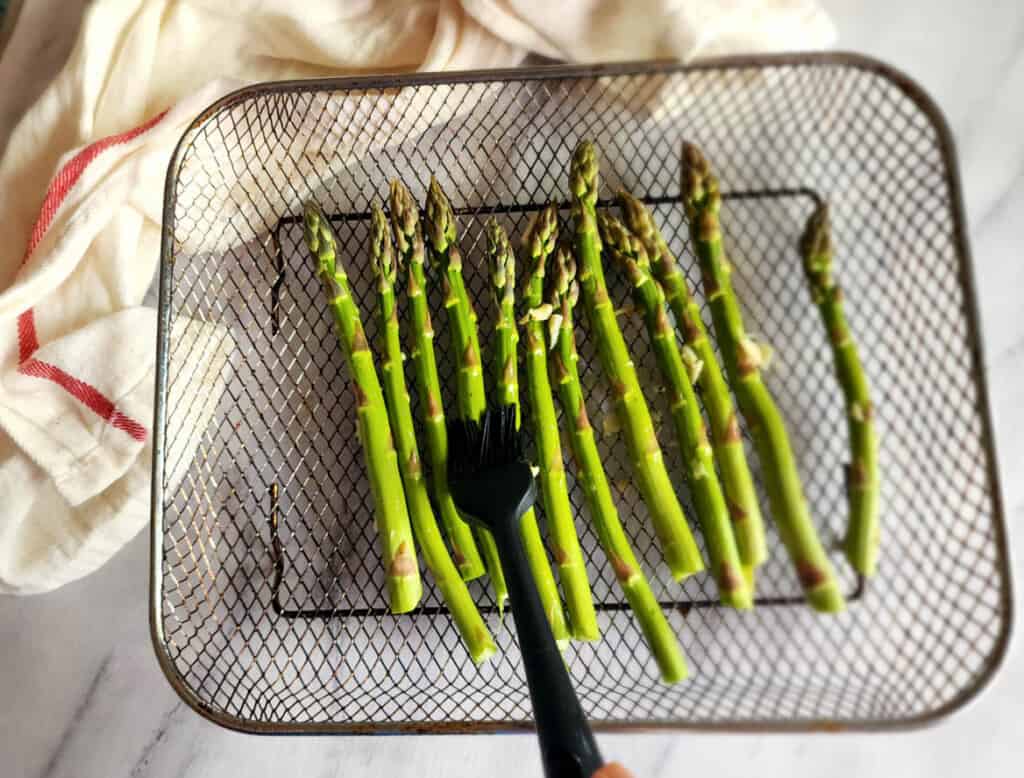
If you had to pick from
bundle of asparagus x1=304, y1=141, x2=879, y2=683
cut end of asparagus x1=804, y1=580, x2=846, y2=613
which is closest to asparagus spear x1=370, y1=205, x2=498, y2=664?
bundle of asparagus x1=304, y1=141, x2=879, y2=683

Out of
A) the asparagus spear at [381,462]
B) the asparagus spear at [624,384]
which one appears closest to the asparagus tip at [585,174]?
the asparagus spear at [624,384]

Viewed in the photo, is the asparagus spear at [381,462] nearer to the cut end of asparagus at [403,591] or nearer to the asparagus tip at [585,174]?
the cut end of asparagus at [403,591]

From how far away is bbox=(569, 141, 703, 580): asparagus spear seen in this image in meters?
0.57

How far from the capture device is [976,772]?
2.14 ft

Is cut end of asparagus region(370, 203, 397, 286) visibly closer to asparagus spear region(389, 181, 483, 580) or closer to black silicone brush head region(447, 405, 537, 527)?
asparagus spear region(389, 181, 483, 580)

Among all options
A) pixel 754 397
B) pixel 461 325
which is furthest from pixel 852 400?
pixel 461 325

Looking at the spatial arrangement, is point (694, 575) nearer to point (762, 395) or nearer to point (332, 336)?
point (762, 395)

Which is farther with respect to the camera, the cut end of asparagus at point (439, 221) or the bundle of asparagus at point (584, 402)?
the cut end of asparagus at point (439, 221)

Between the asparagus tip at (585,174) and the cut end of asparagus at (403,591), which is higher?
the asparagus tip at (585,174)

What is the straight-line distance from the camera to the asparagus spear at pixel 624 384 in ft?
1.86

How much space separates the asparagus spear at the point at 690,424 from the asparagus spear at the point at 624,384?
18mm

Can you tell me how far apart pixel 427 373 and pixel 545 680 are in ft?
0.82

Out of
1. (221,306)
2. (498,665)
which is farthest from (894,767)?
(221,306)

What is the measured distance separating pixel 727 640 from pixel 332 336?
42 centimetres
